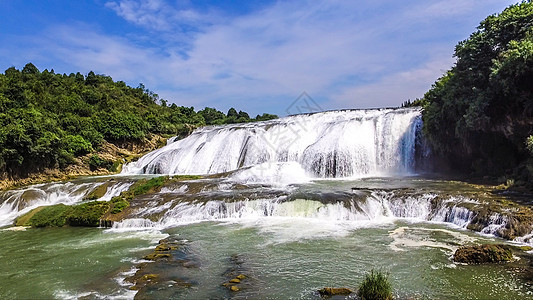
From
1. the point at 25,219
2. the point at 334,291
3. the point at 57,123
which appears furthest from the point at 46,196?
the point at 334,291

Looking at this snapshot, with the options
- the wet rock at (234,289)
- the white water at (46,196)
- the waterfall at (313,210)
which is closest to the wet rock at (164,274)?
the wet rock at (234,289)

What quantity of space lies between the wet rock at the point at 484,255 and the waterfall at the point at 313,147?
1600 centimetres

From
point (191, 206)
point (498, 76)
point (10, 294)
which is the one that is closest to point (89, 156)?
point (191, 206)

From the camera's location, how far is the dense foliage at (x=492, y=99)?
51.9 ft

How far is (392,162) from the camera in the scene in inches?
1001

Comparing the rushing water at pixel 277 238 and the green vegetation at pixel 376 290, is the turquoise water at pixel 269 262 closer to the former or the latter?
the rushing water at pixel 277 238

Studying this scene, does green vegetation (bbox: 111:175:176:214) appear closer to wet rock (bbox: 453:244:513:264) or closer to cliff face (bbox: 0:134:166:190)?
cliff face (bbox: 0:134:166:190)

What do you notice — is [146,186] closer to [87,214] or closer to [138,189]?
[138,189]

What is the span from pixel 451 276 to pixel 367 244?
289 cm

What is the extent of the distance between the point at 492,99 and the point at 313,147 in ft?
41.0

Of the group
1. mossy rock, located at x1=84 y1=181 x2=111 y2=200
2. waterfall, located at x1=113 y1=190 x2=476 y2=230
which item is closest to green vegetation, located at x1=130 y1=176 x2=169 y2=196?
mossy rock, located at x1=84 y1=181 x2=111 y2=200

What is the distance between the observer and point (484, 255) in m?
8.85

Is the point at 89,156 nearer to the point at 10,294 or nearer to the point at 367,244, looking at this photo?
the point at 10,294

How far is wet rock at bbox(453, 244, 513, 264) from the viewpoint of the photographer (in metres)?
8.84
